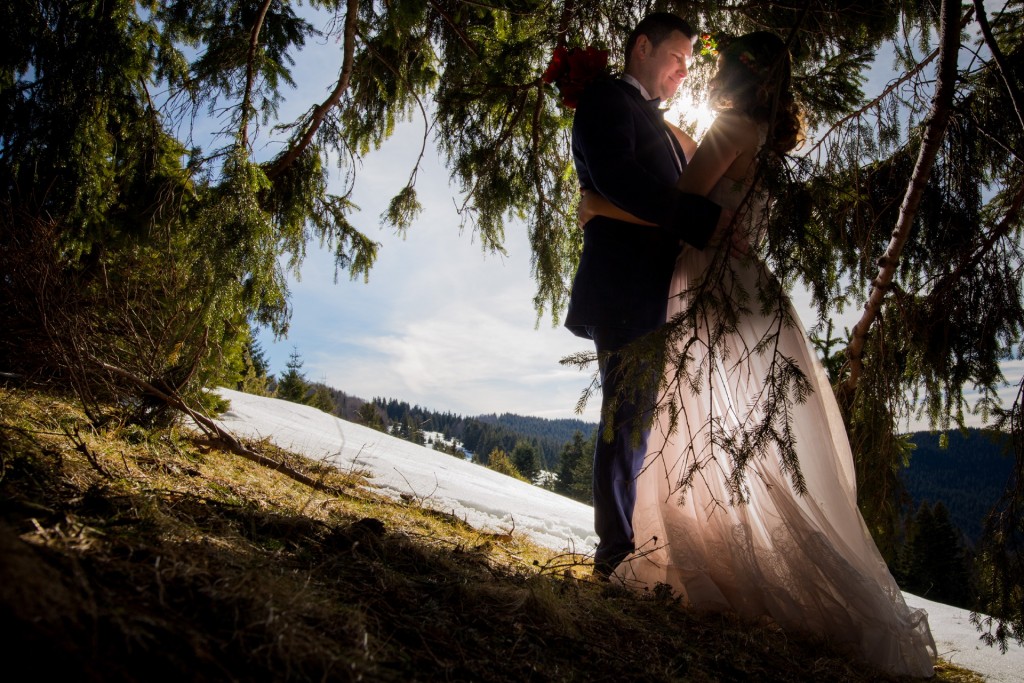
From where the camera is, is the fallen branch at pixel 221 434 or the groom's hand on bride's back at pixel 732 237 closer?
the groom's hand on bride's back at pixel 732 237

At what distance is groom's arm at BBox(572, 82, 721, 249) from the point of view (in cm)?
179

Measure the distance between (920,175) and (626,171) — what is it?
1168mm

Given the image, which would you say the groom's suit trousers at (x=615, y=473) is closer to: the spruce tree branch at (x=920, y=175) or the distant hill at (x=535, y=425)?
the spruce tree branch at (x=920, y=175)

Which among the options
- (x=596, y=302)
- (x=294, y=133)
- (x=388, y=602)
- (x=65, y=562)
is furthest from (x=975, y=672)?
(x=294, y=133)

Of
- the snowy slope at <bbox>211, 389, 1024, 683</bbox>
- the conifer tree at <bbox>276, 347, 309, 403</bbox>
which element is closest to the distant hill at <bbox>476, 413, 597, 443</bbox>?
the conifer tree at <bbox>276, 347, 309, 403</bbox>

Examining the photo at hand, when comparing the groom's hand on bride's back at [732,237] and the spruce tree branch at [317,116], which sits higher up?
the spruce tree branch at [317,116]

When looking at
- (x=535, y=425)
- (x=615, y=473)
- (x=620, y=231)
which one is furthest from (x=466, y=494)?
(x=535, y=425)

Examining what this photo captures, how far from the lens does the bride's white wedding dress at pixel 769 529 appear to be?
169 centimetres

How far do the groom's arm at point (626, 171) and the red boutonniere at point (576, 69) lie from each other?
244mm

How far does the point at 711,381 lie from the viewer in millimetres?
1738

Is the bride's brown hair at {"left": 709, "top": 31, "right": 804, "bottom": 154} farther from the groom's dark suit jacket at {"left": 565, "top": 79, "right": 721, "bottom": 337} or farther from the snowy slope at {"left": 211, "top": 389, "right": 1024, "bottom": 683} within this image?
the snowy slope at {"left": 211, "top": 389, "right": 1024, "bottom": 683}

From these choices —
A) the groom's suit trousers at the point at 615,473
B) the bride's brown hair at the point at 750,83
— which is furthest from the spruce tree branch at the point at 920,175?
the groom's suit trousers at the point at 615,473

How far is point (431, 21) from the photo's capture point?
324cm

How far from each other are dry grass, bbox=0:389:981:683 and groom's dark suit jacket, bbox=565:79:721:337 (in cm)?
106
